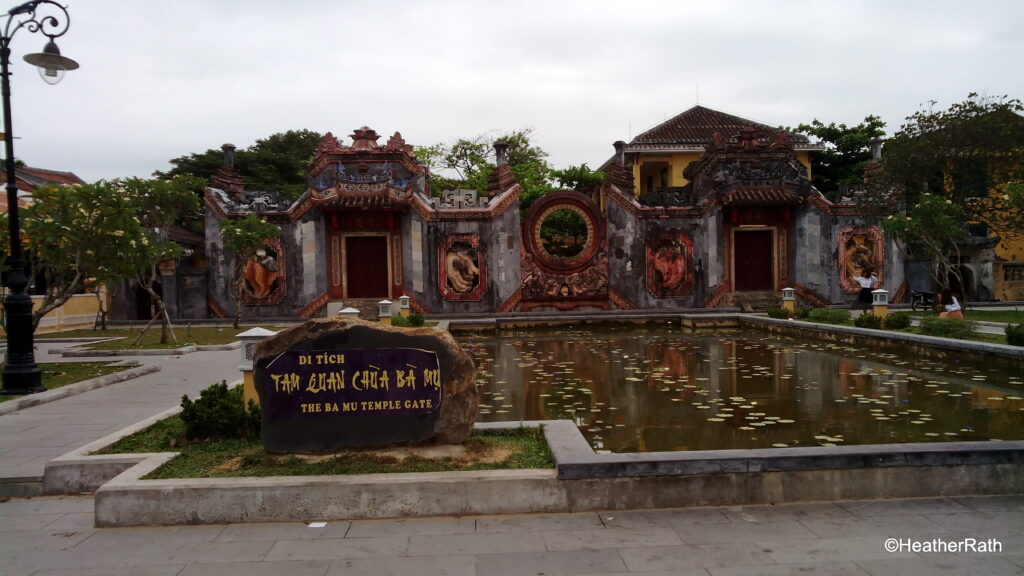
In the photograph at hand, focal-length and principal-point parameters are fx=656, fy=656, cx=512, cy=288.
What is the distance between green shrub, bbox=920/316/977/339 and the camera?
11.7 m

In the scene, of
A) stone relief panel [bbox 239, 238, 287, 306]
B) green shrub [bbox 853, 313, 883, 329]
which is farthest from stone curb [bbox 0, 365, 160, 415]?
green shrub [bbox 853, 313, 883, 329]

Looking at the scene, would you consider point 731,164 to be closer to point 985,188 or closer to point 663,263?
point 663,263

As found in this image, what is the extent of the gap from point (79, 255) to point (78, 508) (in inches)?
272

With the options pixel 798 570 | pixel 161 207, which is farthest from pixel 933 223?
pixel 161 207

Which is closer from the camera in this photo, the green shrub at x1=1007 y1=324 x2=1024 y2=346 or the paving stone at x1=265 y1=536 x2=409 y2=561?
the paving stone at x1=265 y1=536 x2=409 y2=561

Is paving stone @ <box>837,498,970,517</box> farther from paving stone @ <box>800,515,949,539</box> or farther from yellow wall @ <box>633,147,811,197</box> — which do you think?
yellow wall @ <box>633,147,811,197</box>

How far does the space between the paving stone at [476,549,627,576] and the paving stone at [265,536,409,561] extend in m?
0.55

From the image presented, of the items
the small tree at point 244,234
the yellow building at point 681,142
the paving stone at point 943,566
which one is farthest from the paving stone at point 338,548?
the yellow building at point 681,142

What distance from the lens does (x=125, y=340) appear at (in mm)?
15641

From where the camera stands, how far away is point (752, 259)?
2400cm

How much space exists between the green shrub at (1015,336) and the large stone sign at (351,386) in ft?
31.4

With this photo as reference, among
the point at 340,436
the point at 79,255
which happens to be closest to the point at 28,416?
the point at 79,255

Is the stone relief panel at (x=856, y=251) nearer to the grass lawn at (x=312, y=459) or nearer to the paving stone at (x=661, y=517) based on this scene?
the grass lawn at (x=312, y=459)

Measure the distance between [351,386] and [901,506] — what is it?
4.01m
